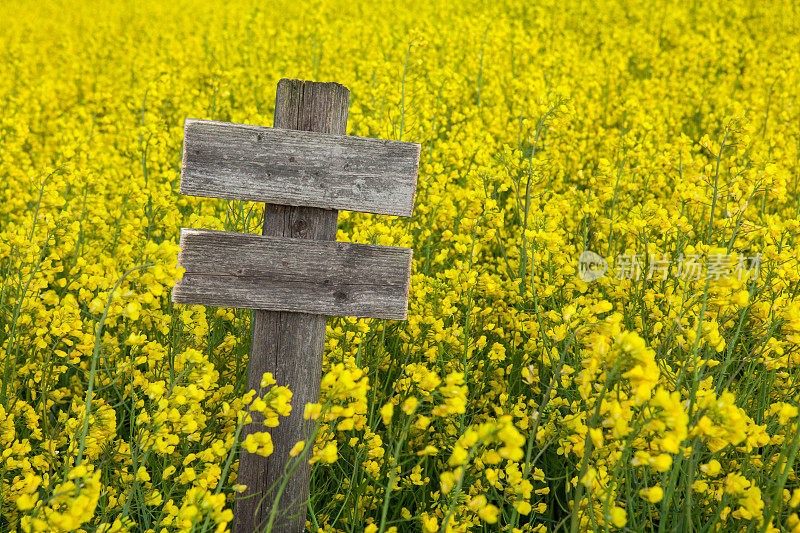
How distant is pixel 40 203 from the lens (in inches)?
94.1

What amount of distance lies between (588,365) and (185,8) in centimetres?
1105

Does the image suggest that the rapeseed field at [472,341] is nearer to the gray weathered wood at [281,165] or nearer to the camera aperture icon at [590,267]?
the camera aperture icon at [590,267]

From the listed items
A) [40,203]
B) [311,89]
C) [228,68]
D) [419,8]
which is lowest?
[40,203]

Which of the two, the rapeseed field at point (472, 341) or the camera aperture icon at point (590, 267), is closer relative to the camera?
the rapeseed field at point (472, 341)

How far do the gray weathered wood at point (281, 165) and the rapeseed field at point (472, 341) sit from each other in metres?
0.26

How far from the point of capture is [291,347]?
1.81 m

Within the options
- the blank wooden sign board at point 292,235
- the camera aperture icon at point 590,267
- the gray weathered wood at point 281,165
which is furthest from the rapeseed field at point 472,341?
the gray weathered wood at point 281,165

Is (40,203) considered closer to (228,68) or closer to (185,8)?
(228,68)

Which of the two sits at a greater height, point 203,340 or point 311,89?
point 311,89

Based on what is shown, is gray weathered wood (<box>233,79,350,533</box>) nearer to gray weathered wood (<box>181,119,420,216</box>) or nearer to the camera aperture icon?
gray weathered wood (<box>181,119,420,216</box>)

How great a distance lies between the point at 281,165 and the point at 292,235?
0.64ft

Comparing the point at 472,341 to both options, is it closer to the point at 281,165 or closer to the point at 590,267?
the point at 590,267

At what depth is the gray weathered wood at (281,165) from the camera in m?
1.69

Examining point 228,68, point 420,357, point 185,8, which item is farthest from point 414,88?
point 185,8
